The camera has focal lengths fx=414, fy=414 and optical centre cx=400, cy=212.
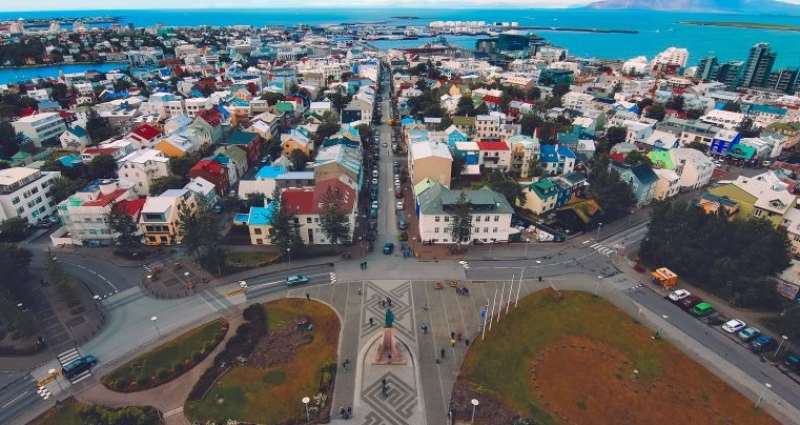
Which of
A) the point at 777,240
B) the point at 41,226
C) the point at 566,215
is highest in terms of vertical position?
the point at 777,240

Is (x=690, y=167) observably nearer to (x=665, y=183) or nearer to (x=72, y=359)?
(x=665, y=183)

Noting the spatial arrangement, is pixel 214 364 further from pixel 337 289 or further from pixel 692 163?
pixel 692 163

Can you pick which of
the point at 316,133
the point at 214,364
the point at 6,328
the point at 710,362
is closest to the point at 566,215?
the point at 710,362

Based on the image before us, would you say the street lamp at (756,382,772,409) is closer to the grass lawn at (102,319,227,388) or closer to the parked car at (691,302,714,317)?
the parked car at (691,302,714,317)

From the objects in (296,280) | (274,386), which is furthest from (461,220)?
(274,386)

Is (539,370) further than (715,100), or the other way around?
(715,100)

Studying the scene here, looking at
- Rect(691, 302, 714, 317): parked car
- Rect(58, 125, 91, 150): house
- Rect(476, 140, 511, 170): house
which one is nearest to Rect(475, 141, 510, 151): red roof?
Rect(476, 140, 511, 170): house

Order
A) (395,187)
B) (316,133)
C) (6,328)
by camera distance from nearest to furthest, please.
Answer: (6,328) → (395,187) → (316,133)
